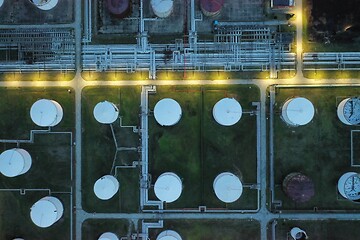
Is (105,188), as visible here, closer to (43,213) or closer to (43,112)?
(43,213)

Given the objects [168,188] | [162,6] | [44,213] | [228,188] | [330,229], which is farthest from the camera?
[330,229]

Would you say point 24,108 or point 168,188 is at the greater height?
point 24,108

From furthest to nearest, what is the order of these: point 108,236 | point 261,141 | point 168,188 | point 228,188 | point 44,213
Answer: point 261,141
point 108,236
point 44,213
point 168,188
point 228,188

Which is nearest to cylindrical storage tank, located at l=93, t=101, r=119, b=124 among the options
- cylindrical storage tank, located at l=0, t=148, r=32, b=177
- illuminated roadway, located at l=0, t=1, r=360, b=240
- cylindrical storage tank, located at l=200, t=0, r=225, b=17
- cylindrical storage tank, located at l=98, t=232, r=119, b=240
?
illuminated roadway, located at l=0, t=1, r=360, b=240

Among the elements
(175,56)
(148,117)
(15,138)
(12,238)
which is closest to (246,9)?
(175,56)

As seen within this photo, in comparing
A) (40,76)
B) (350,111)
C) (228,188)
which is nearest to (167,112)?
(228,188)

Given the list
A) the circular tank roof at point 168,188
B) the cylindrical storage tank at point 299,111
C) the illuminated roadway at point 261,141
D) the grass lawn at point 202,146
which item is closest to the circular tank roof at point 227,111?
the grass lawn at point 202,146

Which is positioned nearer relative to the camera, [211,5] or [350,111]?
[350,111]
